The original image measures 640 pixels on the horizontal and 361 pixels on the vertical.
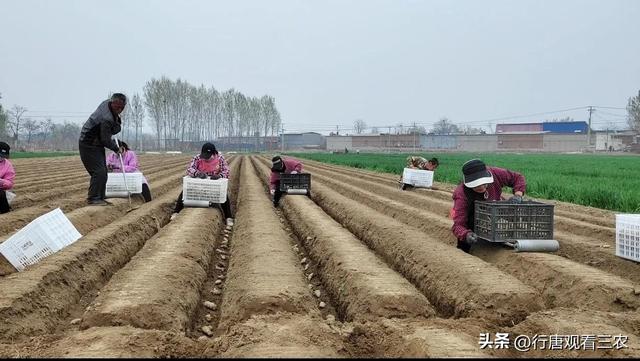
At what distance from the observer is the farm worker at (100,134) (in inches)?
330

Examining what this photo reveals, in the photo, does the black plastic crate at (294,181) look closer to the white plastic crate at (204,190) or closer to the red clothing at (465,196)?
the white plastic crate at (204,190)

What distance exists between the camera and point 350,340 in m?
3.31

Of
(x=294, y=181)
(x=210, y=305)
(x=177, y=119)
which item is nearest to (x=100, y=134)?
(x=294, y=181)

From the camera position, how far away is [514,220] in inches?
219

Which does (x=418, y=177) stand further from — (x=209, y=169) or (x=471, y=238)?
(x=471, y=238)

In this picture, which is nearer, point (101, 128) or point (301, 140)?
point (101, 128)

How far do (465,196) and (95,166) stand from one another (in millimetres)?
5868

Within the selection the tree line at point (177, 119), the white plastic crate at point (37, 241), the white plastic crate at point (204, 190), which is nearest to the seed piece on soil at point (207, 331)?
the white plastic crate at point (37, 241)

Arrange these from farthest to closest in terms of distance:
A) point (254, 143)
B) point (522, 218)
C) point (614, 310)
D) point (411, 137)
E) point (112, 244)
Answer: point (254, 143) → point (411, 137) → point (112, 244) → point (522, 218) → point (614, 310)

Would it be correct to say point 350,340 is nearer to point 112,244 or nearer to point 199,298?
point 199,298

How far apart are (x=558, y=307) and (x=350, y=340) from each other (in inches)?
70.0

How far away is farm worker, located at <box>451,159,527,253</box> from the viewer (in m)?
5.62

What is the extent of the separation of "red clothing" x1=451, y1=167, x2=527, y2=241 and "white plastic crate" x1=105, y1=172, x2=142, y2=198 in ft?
20.4

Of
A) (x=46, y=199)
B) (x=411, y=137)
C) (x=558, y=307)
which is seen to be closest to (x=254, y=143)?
(x=411, y=137)
